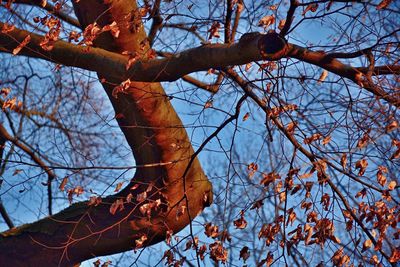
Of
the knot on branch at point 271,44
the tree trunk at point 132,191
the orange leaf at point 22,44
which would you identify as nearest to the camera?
the knot on branch at point 271,44

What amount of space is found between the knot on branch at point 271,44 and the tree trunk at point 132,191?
1.34 meters

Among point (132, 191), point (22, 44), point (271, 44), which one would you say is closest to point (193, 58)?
point (271, 44)

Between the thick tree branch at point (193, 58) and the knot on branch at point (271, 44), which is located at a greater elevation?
the thick tree branch at point (193, 58)

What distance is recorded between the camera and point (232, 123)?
4582mm

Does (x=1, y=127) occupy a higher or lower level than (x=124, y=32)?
higher

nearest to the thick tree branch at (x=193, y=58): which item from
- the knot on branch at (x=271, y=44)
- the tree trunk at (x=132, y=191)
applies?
the knot on branch at (x=271, y=44)

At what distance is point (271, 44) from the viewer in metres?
3.22

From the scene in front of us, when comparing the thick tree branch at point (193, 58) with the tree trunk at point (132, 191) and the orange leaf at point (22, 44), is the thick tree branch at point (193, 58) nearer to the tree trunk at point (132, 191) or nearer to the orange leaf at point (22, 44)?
the orange leaf at point (22, 44)

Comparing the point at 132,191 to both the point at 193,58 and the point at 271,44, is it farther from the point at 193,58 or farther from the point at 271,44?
the point at 271,44

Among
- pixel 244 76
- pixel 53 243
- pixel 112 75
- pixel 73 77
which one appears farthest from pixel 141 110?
pixel 73 77

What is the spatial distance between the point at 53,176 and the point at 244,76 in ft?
10.2

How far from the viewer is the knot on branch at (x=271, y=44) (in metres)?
3.21

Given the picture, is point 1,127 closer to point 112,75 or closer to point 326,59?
point 112,75

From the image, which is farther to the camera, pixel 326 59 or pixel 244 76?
pixel 244 76
